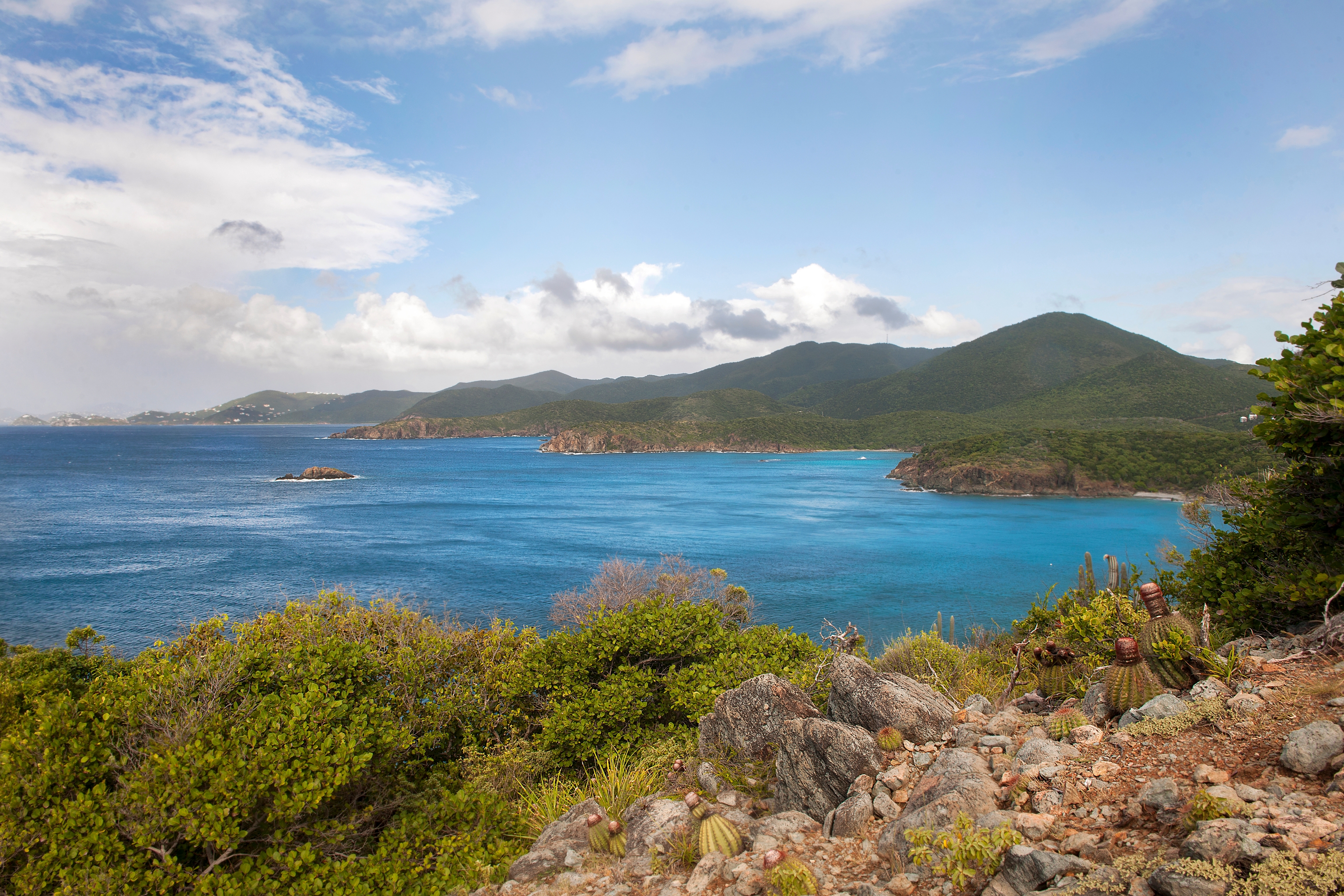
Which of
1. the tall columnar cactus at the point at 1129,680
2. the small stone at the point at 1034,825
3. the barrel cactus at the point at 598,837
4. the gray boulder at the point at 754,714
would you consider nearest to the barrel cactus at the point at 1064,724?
the tall columnar cactus at the point at 1129,680

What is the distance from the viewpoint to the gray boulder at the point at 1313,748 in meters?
4.13

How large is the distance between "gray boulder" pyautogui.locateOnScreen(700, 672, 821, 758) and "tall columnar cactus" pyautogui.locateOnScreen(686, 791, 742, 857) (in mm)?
1487

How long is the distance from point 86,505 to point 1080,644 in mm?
93168

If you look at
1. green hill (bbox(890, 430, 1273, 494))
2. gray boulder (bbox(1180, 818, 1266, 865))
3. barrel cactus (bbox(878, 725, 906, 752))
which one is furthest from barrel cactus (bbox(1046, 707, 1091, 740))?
green hill (bbox(890, 430, 1273, 494))

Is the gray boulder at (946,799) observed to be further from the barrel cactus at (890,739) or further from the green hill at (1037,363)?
the green hill at (1037,363)

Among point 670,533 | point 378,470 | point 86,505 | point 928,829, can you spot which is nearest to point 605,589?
point 928,829

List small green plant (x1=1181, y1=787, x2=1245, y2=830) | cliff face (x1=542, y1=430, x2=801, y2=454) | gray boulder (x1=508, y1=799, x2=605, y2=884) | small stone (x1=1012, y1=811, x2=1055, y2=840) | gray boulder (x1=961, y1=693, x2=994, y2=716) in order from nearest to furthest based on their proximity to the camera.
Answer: small green plant (x1=1181, y1=787, x2=1245, y2=830) → small stone (x1=1012, y1=811, x2=1055, y2=840) → gray boulder (x1=508, y1=799, x2=605, y2=884) → gray boulder (x1=961, y1=693, x2=994, y2=716) → cliff face (x1=542, y1=430, x2=801, y2=454)

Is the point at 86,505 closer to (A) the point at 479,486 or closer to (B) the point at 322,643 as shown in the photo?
(A) the point at 479,486

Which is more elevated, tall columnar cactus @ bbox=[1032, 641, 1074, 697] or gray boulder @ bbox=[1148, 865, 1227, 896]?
gray boulder @ bbox=[1148, 865, 1227, 896]

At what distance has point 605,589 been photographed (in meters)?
28.8

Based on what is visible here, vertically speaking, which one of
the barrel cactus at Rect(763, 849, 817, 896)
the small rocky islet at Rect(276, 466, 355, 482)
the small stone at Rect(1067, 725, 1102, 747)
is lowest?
the small rocky islet at Rect(276, 466, 355, 482)

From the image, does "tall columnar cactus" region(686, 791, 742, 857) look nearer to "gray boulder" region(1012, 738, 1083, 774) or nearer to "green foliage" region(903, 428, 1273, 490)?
"gray boulder" region(1012, 738, 1083, 774)

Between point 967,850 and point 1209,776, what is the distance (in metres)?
1.75

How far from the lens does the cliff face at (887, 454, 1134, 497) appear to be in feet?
271
